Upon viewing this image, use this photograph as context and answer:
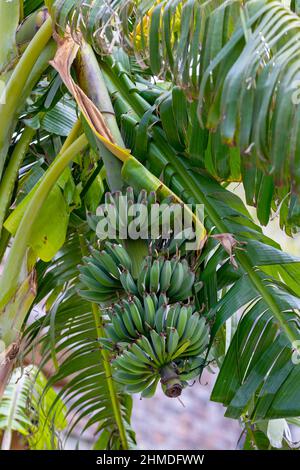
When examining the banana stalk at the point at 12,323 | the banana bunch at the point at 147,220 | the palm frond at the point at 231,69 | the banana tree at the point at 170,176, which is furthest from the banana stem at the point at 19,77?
the banana bunch at the point at 147,220

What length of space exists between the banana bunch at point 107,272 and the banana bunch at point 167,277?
4cm

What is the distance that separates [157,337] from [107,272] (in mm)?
168

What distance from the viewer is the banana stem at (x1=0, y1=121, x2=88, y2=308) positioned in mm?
1491

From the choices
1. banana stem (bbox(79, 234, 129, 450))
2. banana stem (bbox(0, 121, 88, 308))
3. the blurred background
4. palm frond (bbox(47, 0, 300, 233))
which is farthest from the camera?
the blurred background

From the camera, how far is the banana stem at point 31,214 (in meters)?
1.49

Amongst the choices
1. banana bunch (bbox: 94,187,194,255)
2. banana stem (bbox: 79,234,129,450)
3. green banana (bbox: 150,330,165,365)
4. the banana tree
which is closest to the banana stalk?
the banana tree

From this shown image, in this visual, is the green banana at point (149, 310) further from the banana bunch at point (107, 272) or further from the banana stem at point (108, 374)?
the banana stem at point (108, 374)

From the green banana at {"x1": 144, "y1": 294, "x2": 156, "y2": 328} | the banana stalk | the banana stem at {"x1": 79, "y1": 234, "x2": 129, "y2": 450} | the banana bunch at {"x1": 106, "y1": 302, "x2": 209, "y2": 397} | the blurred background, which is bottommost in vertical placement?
the blurred background

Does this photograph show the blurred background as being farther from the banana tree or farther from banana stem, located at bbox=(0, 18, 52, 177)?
banana stem, located at bbox=(0, 18, 52, 177)

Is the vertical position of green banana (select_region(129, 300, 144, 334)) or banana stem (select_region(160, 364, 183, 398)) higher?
green banana (select_region(129, 300, 144, 334))

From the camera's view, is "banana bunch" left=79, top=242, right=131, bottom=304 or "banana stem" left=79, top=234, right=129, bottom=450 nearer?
"banana bunch" left=79, top=242, right=131, bottom=304

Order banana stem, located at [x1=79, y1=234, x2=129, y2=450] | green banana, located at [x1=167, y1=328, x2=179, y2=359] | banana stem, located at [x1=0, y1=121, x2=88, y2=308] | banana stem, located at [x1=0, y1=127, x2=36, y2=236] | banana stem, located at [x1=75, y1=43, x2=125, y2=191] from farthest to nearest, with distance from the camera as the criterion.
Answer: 1. banana stem, located at [x1=79, y1=234, x2=129, y2=450]
2. banana stem, located at [x1=0, y1=127, x2=36, y2=236]
3. banana stem, located at [x1=0, y1=121, x2=88, y2=308]
4. banana stem, located at [x1=75, y1=43, x2=125, y2=191]
5. green banana, located at [x1=167, y1=328, x2=179, y2=359]

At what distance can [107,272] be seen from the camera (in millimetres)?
1273

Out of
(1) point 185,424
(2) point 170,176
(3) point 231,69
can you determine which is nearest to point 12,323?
(2) point 170,176
